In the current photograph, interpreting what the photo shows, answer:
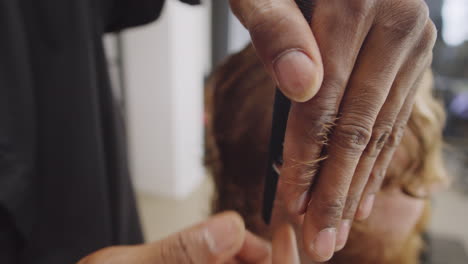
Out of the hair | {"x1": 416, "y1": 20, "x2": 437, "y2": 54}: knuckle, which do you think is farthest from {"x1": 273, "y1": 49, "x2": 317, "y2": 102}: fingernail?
the hair

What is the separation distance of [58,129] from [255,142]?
384 mm

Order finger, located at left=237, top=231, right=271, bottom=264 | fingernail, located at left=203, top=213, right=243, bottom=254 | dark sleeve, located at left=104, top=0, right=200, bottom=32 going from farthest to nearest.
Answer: dark sleeve, located at left=104, top=0, right=200, bottom=32 → finger, located at left=237, top=231, right=271, bottom=264 → fingernail, located at left=203, top=213, right=243, bottom=254

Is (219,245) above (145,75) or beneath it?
above

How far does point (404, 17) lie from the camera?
24 centimetres

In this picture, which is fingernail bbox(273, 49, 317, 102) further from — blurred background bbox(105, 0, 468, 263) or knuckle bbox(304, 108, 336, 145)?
blurred background bbox(105, 0, 468, 263)

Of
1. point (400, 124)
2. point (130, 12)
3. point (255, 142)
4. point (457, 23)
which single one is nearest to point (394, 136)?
point (400, 124)

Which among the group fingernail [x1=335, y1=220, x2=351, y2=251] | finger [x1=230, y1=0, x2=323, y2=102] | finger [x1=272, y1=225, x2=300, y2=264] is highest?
finger [x1=230, y1=0, x2=323, y2=102]

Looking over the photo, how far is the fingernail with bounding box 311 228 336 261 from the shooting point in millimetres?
294

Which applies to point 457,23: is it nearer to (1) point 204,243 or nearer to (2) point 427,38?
(2) point 427,38

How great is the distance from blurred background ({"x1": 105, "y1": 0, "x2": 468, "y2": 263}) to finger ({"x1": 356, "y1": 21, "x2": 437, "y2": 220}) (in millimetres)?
1452

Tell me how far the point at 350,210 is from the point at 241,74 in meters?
0.42

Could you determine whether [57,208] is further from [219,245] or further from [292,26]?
[292,26]

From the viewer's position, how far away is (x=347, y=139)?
10.3 inches

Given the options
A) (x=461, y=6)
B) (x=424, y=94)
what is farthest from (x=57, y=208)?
(x=461, y=6)
